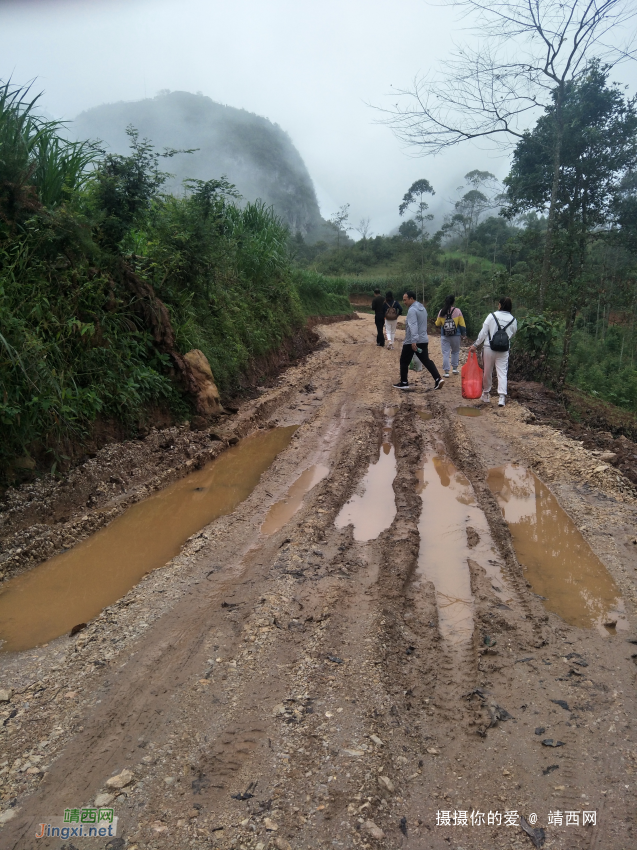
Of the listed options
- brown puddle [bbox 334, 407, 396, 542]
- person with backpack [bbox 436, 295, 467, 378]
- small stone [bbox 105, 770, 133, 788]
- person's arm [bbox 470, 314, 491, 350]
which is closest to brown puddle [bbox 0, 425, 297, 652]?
brown puddle [bbox 334, 407, 396, 542]

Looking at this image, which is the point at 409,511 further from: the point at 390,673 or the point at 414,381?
the point at 414,381

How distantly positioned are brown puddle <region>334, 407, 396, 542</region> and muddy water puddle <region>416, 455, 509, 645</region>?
1.12 feet

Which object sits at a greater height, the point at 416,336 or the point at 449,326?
the point at 449,326

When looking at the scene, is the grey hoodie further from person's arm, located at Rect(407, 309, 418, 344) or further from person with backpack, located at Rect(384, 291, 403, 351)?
person with backpack, located at Rect(384, 291, 403, 351)

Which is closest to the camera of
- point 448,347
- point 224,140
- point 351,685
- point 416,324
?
point 351,685

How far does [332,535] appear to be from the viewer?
457 centimetres

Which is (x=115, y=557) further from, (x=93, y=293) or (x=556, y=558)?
(x=556, y=558)

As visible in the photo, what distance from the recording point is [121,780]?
2.24 meters

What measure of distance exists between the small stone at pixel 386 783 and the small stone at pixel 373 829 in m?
0.17

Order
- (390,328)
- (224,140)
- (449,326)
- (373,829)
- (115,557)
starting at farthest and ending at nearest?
(224,140) < (390,328) < (449,326) < (115,557) < (373,829)

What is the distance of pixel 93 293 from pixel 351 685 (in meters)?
5.24

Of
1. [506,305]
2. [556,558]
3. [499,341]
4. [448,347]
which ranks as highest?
[506,305]

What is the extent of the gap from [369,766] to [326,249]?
57.6m

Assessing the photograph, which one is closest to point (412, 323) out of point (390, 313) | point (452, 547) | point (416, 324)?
point (416, 324)
